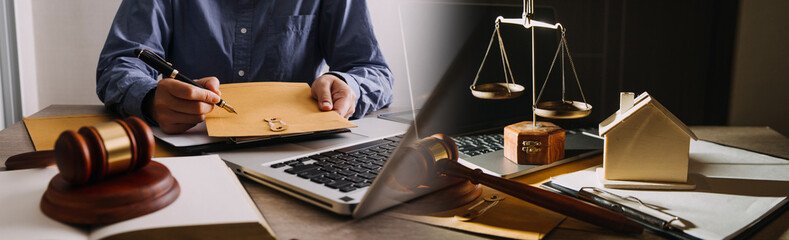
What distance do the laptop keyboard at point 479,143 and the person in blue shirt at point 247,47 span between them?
0.23 m

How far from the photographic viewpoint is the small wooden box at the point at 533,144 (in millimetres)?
561

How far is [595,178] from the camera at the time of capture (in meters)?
0.52

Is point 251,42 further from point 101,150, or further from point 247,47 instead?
point 101,150

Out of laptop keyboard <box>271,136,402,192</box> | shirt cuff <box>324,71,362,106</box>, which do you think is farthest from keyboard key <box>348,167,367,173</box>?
shirt cuff <box>324,71,362,106</box>

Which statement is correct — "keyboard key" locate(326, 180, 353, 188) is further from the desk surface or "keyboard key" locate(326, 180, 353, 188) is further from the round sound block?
the round sound block

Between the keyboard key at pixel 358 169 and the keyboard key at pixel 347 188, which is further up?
the keyboard key at pixel 347 188

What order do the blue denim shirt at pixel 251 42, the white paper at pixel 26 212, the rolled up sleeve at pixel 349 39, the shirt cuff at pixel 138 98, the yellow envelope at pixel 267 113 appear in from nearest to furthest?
the white paper at pixel 26 212
the yellow envelope at pixel 267 113
the shirt cuff at pixel 138 98
the blue denim shirt at pixel 251 42
the rolled up sleeve at pixel 349 39

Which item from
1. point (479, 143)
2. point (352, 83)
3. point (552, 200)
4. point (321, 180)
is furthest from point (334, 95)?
point (552, 200)

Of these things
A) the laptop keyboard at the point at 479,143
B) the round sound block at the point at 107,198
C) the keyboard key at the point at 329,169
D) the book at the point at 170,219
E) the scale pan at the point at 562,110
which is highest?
the scale pan at the point at 562,110

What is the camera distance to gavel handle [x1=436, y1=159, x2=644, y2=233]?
1.26ft

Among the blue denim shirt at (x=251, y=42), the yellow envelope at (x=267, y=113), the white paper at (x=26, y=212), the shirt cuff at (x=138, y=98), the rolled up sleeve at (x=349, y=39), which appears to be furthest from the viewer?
the rolled up sleeve at (x=349, y=39)

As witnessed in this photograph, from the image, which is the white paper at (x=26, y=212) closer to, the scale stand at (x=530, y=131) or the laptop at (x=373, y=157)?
the laptop at (x=373, y=157)

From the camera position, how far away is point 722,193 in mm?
474

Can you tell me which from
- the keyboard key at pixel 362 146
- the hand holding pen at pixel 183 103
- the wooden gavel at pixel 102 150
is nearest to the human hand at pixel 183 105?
the hand holding pen at pixel 183 103
